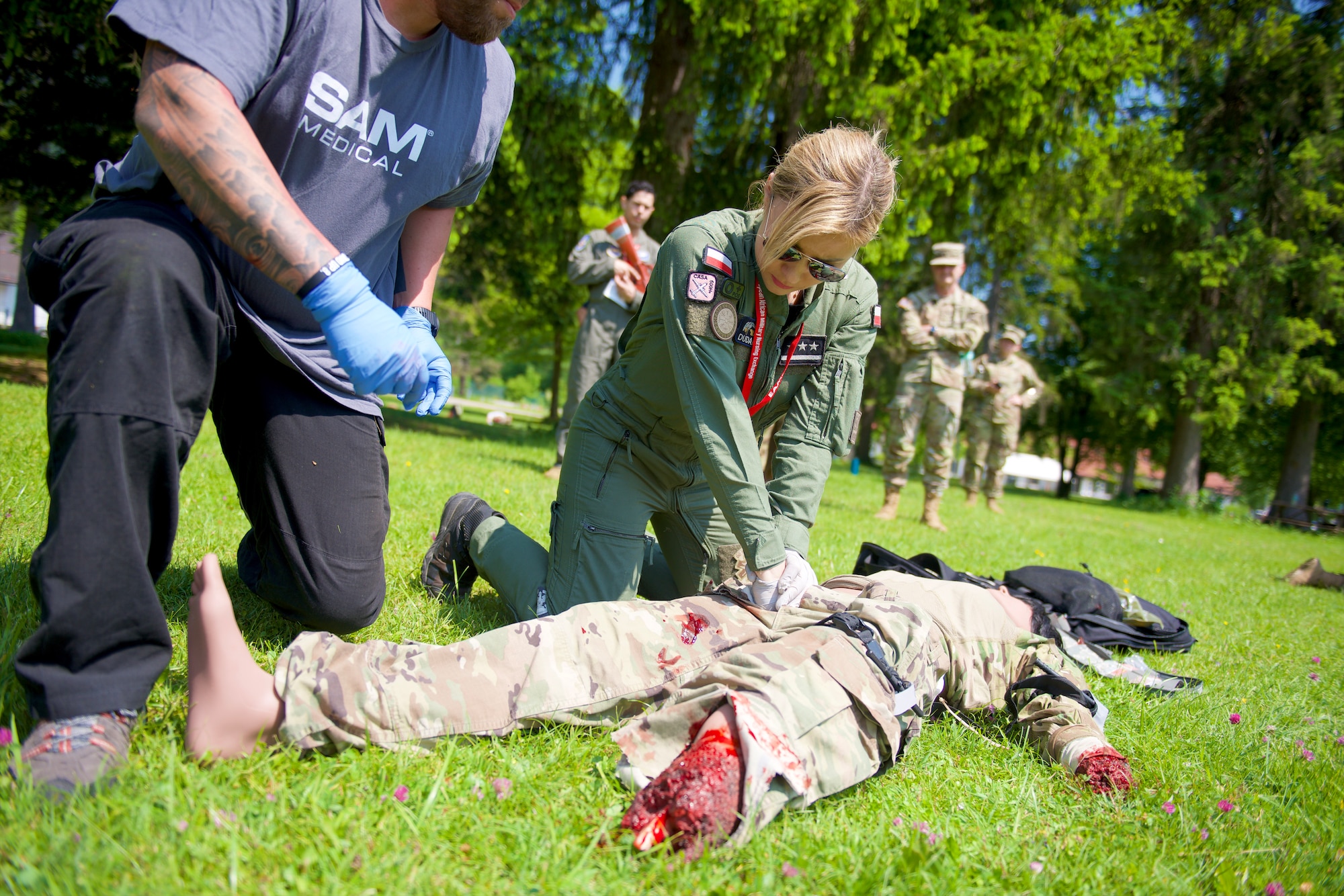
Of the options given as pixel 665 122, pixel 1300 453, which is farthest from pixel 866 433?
pixel 665 122

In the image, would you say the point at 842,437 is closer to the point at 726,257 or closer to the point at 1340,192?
the point at 726,257

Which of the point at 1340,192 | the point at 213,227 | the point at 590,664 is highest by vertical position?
the point at 1340,192

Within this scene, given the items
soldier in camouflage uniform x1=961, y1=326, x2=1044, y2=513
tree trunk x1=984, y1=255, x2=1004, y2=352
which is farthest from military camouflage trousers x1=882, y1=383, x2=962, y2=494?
tree trunk x1=984, y1=255, x2=1004, y2=352

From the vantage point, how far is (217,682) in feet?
5.44

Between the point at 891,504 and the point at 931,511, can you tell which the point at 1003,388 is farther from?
the point at 891,504

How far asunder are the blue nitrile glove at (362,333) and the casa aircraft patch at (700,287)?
0.92 metres

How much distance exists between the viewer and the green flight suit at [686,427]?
2.62 meters

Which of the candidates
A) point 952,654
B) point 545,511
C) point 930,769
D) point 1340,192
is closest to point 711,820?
point 930,769

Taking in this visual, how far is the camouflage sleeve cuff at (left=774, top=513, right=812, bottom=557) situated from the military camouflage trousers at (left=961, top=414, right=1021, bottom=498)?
356 inches

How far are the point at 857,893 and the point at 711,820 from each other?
1.03 feet

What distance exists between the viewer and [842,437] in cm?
307

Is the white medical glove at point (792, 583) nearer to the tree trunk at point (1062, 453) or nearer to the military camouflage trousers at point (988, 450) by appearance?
the military camouflage trousers at point (988, 450)

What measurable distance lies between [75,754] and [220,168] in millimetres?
1178

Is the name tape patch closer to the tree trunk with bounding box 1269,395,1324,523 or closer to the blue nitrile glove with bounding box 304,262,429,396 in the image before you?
the blue nitrile glove with bounding box 304,262,429,396
